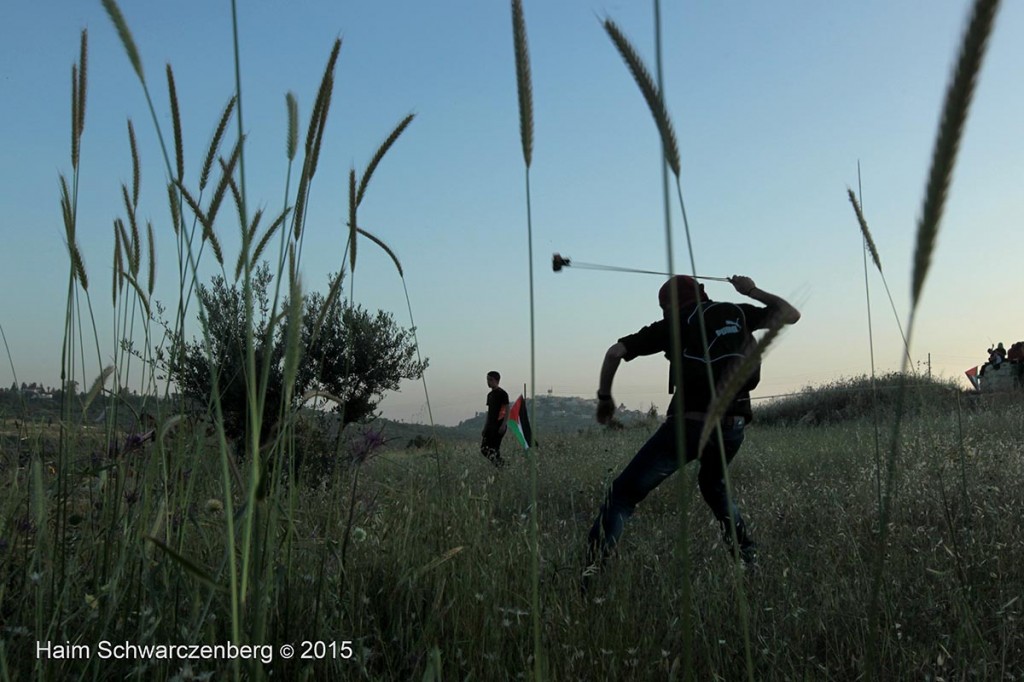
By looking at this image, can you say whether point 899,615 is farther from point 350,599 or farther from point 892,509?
point 892,509

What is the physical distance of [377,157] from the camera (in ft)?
6.87

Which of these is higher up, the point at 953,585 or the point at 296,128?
the point at 296,128

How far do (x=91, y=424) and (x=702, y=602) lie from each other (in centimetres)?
295

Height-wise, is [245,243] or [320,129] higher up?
[320,129]

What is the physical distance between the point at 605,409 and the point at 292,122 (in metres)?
4.02

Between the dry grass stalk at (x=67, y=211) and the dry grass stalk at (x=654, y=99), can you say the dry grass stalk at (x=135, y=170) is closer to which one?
the dry grass stalk at (x=67, y=211)

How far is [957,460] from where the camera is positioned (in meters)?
7.79

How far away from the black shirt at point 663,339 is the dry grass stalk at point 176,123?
373 centimetres

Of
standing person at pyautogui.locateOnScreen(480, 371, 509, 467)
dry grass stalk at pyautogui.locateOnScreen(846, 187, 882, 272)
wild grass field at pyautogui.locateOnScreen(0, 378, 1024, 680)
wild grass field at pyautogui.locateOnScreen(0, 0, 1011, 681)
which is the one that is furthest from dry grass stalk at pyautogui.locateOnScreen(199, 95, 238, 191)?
standing person at pyautogui.locateOnScreen(480, 371, 509, 467)

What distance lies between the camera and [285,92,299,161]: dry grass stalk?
5.85 feet

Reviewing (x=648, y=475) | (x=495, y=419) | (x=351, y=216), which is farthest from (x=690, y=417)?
(x=495, y=419)

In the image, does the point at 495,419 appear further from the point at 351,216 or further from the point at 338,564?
the point at 351,216

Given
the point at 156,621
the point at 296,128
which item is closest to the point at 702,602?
the point at 156,621

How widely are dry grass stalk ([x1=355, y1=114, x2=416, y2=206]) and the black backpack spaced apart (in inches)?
124
